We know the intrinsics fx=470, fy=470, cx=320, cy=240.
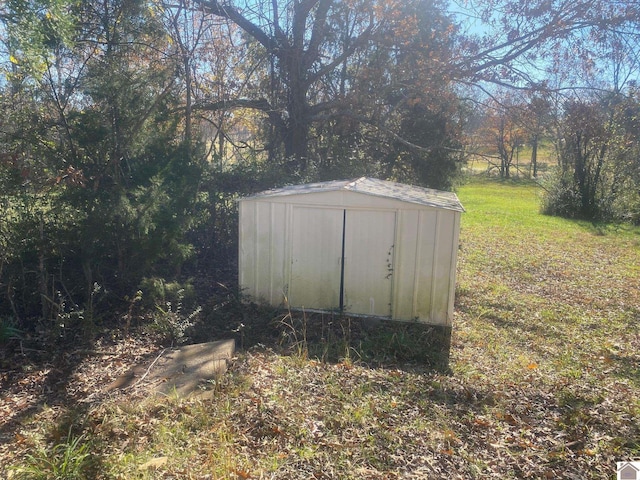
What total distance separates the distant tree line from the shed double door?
1.71 meters

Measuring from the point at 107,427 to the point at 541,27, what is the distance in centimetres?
995

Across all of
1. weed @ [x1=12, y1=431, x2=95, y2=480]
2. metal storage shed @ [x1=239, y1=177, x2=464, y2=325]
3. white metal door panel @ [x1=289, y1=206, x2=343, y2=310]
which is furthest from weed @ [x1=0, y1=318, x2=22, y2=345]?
white metal door panel @ [x1=289, y1=206, x2=343, y2=310]

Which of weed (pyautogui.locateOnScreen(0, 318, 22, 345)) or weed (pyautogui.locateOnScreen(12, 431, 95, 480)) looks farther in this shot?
weed (pyautogui.locateOnScreen(0, 318, 22, 345))

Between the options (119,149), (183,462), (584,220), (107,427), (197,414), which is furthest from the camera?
(584,220)

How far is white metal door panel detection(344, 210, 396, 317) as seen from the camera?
20.7 feet

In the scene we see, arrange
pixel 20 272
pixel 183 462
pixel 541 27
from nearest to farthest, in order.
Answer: pixel 183 462
pixel 20 272
pixel 541 27

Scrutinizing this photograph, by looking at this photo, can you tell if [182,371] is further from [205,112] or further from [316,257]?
[205,112]

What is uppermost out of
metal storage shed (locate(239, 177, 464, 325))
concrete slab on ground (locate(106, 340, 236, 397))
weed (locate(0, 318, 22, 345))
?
metal storage shed (locate(239, 177, 464, 325))

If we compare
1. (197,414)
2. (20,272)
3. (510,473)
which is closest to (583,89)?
(510,473)

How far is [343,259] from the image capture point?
649 centimetres

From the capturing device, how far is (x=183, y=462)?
9.94 ft

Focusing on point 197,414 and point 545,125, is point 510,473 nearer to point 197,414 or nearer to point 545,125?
point 197,414

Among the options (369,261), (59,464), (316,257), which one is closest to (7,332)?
(59,464)

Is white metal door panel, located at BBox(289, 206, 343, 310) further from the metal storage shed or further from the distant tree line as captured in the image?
the distant tree line
